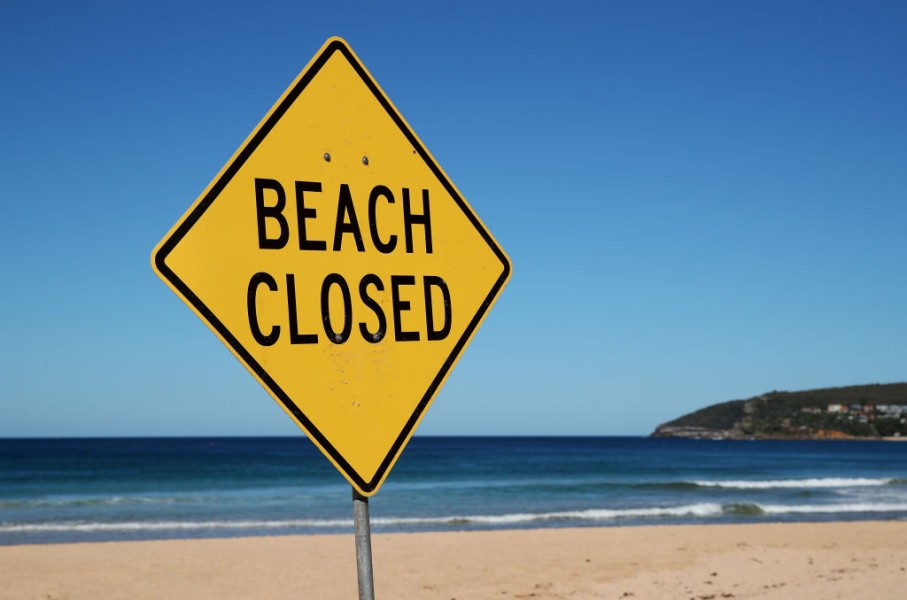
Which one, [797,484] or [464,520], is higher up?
[464,520]

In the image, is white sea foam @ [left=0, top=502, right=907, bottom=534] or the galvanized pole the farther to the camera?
white sea foam @ [left=0, top=502, right=907, bottom=534]

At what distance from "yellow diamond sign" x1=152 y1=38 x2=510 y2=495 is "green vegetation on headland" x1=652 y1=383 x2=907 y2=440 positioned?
484ft

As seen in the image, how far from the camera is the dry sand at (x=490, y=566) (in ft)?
42.0

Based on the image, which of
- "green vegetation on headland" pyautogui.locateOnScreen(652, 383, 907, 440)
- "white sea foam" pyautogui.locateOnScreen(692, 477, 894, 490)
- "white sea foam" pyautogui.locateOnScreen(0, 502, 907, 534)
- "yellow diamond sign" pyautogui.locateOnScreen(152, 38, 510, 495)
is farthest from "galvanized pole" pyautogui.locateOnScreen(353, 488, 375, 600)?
"green vegetation on headland" pyautogui.locateOnScreen(652, 383, 907, 440)

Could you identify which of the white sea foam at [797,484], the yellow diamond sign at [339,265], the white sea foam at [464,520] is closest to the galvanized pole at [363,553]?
the yellow diamond sign at [339,265]

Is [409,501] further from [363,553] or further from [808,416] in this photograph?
[808,416]

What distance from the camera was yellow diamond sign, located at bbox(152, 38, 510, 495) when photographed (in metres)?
1.89

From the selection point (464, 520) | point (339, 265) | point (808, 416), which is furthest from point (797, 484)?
point (808, 416)

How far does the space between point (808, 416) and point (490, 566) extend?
143039mm

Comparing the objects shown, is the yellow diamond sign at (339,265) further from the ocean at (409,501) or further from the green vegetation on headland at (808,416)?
the green vegetation on headland at (808,416)

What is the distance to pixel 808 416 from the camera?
14425 cm

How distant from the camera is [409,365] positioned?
6.77ft

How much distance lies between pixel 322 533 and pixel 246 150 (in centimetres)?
1969

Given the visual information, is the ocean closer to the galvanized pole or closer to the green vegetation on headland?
the galvanized pole
